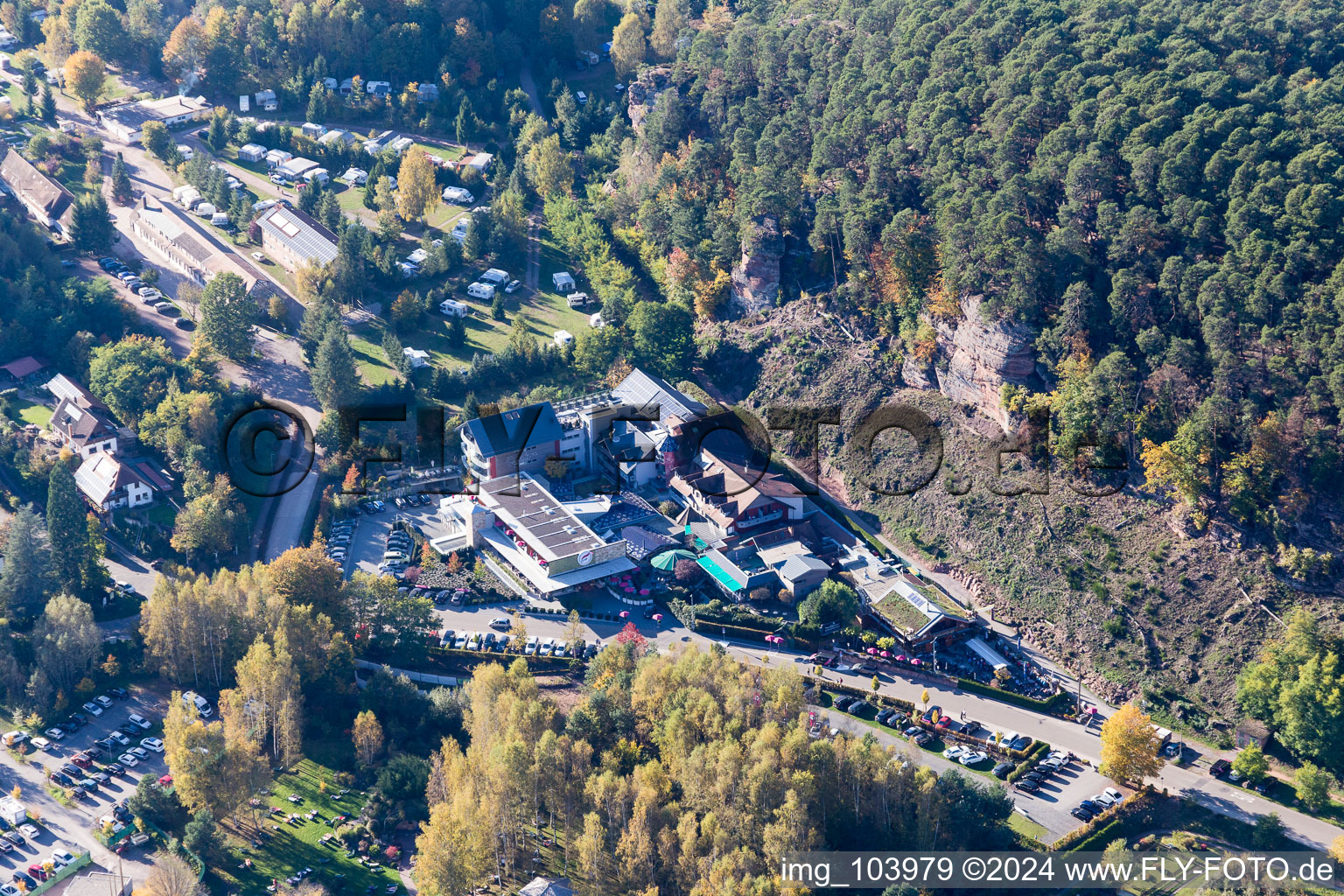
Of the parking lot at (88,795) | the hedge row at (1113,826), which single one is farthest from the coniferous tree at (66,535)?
the hedge row at (1113,826)

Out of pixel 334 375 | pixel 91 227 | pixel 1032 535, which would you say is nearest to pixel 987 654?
pixel 1032 535

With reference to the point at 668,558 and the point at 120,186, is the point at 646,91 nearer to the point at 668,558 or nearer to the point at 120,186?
the point at 120,186

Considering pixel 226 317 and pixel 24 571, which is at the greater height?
pixel 226 317

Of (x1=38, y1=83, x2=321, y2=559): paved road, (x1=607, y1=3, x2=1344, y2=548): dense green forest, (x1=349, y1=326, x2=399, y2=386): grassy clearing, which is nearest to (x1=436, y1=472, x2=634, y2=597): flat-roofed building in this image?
(x1=38, y1=83, x2=321, y2=559): paved road

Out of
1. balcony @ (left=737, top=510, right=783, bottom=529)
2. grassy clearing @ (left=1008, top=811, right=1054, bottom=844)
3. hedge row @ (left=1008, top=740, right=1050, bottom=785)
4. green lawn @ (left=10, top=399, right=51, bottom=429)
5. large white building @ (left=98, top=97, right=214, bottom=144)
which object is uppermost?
large white building @ (left=98, top=97, right=214, bottom=144)

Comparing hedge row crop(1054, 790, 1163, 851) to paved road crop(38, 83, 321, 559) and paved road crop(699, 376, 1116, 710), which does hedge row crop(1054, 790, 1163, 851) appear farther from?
paved road crop(38, 83, 321, 559)

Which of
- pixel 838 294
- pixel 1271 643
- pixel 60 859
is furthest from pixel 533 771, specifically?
pixel 838 294
